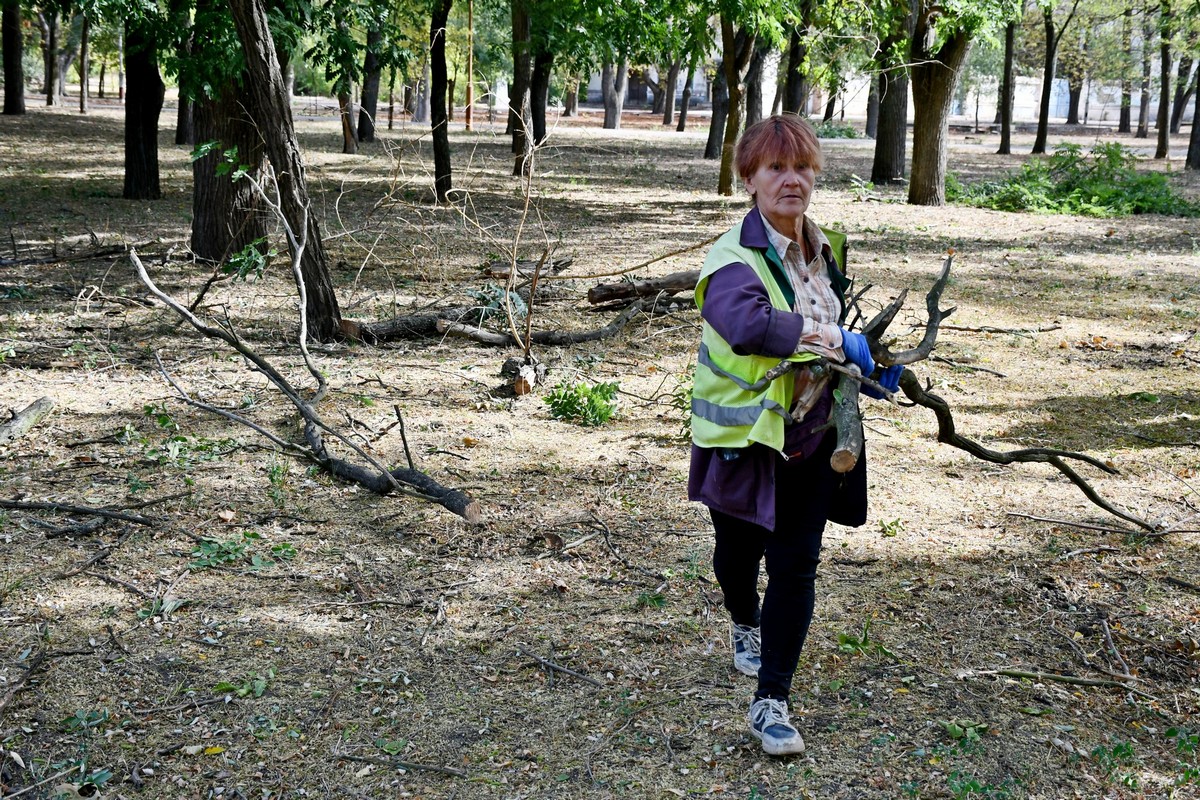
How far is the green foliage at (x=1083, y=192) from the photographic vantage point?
16469mm

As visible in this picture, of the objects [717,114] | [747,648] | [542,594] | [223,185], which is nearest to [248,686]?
[542,594]

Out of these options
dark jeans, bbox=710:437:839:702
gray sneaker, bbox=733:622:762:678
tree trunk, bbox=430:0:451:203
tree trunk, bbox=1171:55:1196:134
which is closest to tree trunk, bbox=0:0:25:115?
tree trunk, bbox=430:0:451:203

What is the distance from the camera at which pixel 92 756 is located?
3.17 metres

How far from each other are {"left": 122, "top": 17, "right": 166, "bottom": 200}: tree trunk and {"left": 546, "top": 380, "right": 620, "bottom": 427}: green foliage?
9471mm

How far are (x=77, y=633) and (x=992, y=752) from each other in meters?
3.07

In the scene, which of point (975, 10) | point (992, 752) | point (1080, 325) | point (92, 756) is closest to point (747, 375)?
point (992, 752)

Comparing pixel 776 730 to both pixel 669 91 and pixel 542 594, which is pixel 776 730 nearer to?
pixel 542 594

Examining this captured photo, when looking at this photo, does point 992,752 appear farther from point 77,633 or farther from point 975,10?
point 975,10

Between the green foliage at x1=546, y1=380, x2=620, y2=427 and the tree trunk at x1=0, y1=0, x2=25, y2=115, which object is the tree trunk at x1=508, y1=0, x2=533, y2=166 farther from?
the green foliage at x1=546, y1=380, x2=620, y2=427

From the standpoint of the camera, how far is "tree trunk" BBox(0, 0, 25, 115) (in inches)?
966

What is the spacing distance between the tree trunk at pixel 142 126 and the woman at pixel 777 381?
12402 mm

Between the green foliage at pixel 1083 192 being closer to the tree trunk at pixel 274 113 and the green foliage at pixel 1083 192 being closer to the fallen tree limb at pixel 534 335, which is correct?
the fallen tree limb at pixel 534 335

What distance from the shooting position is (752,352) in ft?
9.06

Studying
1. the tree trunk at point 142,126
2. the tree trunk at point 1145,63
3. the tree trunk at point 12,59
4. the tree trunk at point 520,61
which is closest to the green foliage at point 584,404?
the tree trunk at point 142,126
